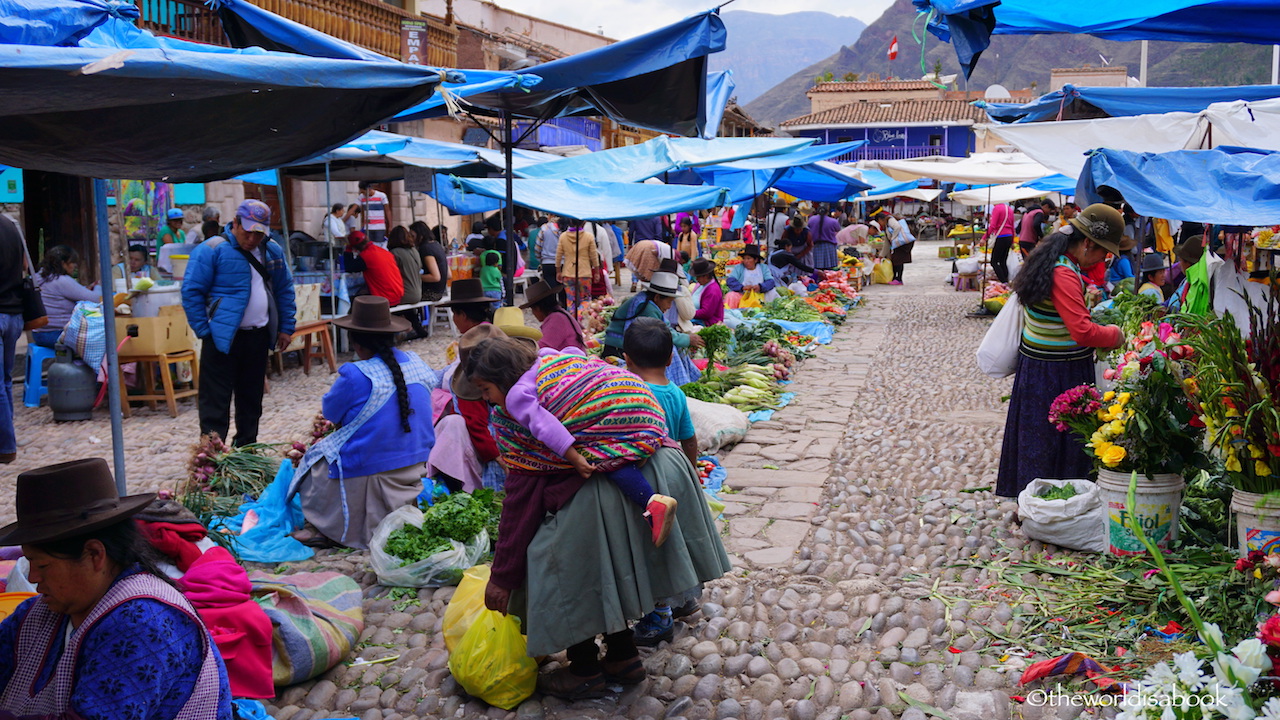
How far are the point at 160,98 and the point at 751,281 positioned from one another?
12636 millimetres

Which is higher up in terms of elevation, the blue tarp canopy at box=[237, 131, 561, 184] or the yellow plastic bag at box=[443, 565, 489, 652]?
the blue tarp canopy at box=[237, 131, 561, 184]

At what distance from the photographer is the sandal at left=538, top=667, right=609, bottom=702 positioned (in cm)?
371

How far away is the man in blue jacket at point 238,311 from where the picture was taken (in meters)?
6.71

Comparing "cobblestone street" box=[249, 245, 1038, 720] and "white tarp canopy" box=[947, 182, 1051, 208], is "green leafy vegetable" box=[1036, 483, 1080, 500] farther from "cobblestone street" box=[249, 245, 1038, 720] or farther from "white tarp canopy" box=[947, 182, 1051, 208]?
"white tarp canopy" box=[947, 182, 1051, 208]

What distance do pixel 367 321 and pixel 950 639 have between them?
3.27 meters

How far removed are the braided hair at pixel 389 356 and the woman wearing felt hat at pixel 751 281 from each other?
1012cm

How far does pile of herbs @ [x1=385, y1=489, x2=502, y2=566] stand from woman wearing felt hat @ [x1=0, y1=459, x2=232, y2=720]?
2287 millimetres

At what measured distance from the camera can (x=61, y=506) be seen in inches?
96.0

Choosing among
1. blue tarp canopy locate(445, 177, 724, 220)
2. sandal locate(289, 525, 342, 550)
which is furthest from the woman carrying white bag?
blue tarp canopy locate(445, 177, 724, 220)

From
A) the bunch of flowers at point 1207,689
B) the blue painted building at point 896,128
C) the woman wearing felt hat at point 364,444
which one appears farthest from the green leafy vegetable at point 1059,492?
the blue painted building at point 896,128

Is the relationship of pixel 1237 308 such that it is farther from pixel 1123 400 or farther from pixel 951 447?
pixel 1123 400

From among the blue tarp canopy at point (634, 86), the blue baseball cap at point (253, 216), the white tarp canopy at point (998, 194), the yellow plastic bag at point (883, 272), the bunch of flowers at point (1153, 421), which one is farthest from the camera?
the yellow plastic bag at point (883, 272)

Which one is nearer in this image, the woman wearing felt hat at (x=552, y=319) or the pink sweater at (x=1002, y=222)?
the woman wearing felt hat at (x=552, y=319)

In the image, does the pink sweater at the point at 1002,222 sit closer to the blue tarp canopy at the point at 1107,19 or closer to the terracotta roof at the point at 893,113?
the blue tarp canopy at the point at 1107,19
